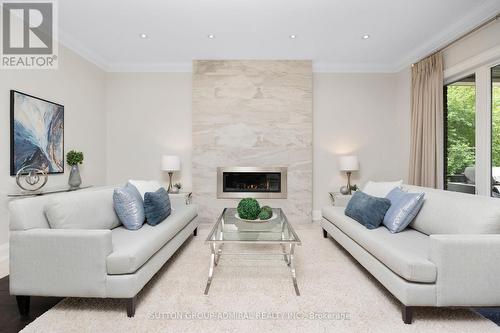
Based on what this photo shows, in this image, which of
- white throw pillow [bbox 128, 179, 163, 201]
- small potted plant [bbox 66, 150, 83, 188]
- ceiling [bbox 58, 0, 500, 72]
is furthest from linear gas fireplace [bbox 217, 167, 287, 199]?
small potted plant [bbox 66, 150, 83, 188]

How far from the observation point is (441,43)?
147 inches

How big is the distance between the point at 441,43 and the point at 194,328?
4556 millimetres

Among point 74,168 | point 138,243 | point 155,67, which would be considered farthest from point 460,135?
point 74,168

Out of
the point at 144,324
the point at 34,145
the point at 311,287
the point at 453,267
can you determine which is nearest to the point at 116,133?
the point at 34,145

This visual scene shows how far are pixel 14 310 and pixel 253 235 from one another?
1.81 metres

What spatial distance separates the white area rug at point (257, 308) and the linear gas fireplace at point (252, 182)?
2132mm

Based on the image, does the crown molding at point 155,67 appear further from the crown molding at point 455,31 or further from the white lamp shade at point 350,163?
the crown molding at point 455,31

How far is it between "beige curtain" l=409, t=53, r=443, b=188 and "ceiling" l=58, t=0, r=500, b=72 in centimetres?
33

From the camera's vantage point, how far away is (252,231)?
8.07 feet

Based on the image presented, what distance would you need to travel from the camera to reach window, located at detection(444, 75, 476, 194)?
346 centimetres

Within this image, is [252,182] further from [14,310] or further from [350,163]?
[14,310]

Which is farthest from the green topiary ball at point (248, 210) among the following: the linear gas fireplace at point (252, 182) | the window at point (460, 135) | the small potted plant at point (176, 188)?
the window at point (460, 135)

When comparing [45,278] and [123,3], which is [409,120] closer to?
[123,3]

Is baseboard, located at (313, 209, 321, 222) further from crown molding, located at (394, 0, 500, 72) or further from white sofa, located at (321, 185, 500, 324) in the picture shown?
crown molding, located at (394, 0, 500, 72)
